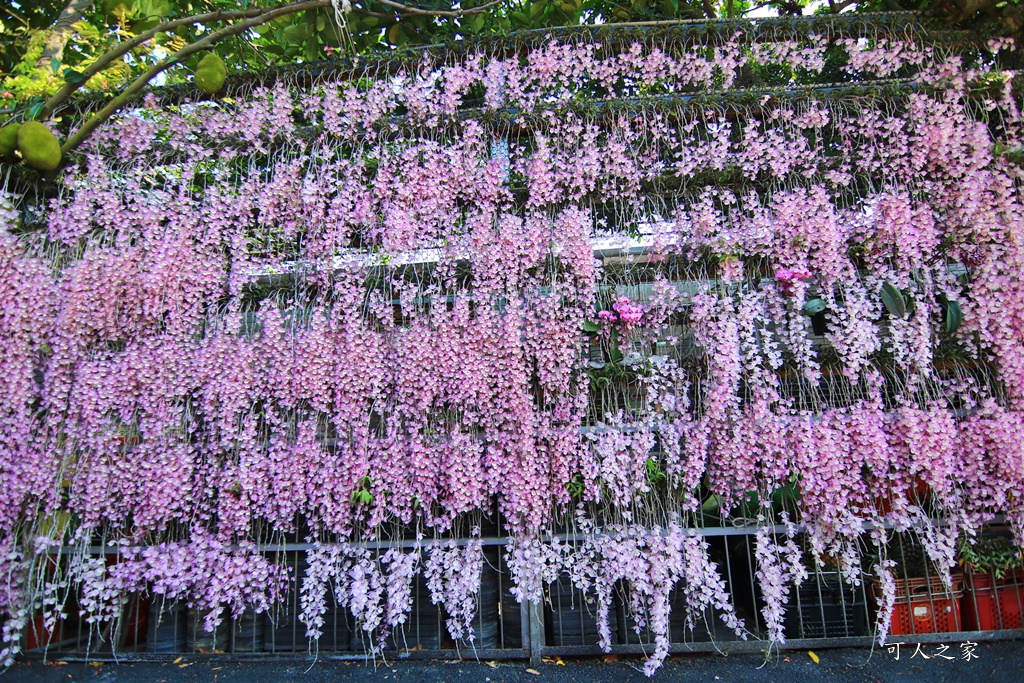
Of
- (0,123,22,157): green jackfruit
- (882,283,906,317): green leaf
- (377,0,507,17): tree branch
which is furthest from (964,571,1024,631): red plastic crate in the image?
(0,123,22,157): green jackfruit

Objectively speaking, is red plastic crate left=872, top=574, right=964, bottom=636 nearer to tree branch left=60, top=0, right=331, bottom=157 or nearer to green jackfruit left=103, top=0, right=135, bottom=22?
tree branch left=60, top=0, right=331, bottom=157

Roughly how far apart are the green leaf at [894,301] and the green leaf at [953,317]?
0.23 m

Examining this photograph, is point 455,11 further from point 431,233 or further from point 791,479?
point 791,479

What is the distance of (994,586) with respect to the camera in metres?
3.01

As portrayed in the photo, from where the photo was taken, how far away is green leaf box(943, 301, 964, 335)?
10.1 feet

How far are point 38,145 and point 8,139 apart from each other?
0.26 meters

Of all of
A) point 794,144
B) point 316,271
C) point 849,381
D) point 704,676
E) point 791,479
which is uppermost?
point 794,144

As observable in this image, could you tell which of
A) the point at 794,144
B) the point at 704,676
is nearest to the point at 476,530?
the point at 704,676

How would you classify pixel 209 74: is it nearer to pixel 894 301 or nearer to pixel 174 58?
pixel 174 58

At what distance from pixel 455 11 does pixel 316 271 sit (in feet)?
6.58

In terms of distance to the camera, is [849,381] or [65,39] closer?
[849,381]

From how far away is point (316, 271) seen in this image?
11.1 feet

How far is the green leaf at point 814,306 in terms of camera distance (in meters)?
3.13

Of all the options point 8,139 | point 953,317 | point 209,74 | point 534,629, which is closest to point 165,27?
point 209,74
